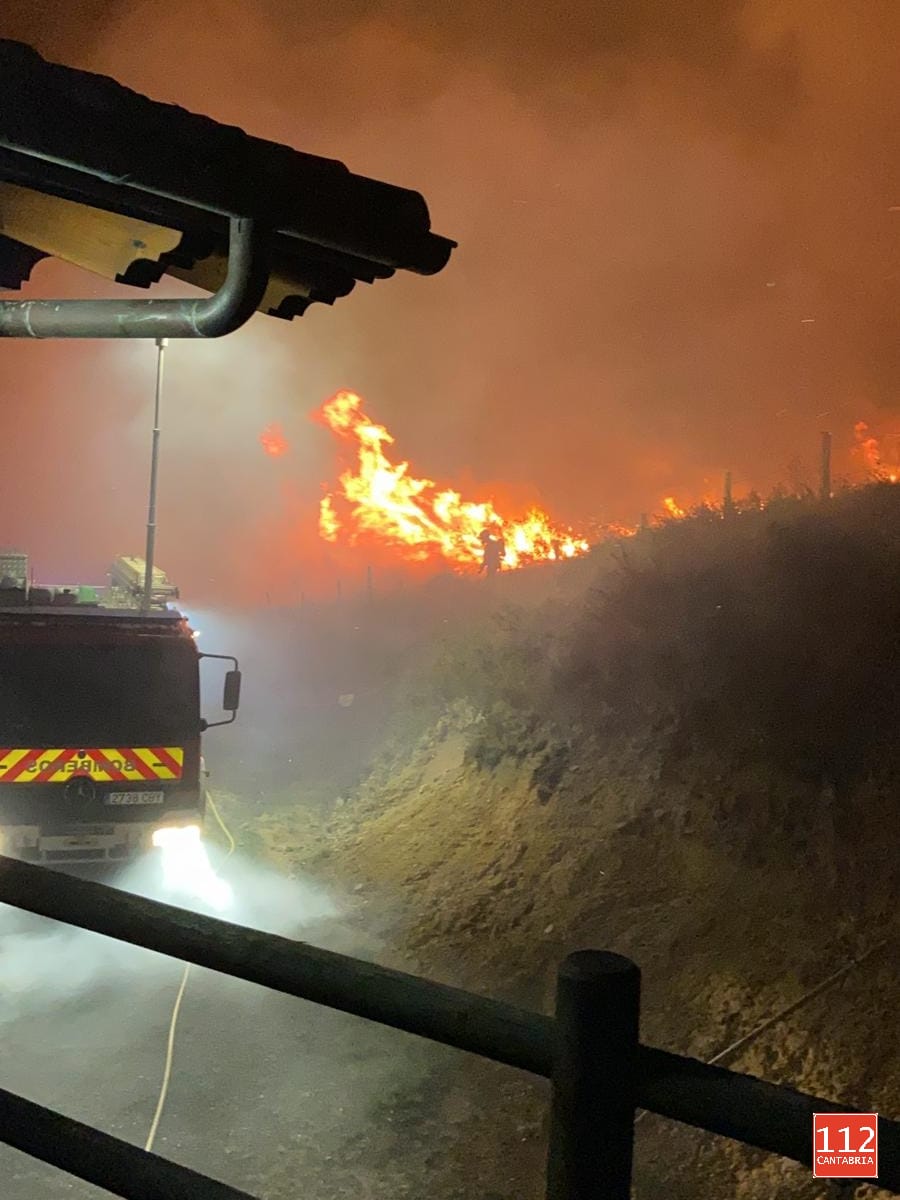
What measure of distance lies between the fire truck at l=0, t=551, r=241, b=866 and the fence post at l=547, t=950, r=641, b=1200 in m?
7.34

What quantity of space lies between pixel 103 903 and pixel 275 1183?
3768 mm

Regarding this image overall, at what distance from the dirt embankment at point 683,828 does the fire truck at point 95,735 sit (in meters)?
2.55

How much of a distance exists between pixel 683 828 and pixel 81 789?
5.14 m

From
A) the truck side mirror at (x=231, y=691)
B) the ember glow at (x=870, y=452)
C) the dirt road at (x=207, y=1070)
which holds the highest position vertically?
the ember glow at (x=870, y=452)

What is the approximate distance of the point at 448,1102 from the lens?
5684mm

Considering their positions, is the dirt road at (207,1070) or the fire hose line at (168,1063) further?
the fire hose line at (168,1063)

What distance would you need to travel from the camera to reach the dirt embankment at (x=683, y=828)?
515 cm

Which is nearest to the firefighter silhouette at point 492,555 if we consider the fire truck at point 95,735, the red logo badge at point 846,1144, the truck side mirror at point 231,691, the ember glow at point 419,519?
the ember glow at point 419,519

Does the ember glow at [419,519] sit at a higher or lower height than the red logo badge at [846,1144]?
higher

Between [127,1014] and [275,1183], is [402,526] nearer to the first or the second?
[127,1014]

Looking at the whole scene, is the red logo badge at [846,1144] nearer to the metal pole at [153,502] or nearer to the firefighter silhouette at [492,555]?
the metal pole at [153,502]

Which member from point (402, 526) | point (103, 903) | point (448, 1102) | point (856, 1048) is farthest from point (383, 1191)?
point (402, 526)

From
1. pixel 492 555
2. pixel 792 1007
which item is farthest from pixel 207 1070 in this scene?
pixel 492 555

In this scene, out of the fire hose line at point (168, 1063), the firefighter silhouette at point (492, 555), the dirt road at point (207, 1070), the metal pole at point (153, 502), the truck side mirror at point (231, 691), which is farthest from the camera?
the firefighter silhouette at point (492, 555)
